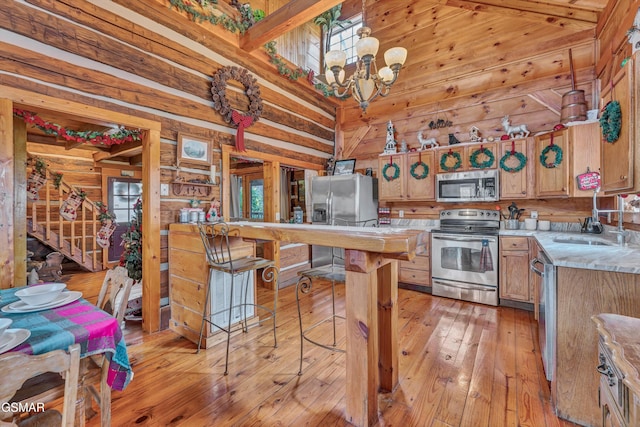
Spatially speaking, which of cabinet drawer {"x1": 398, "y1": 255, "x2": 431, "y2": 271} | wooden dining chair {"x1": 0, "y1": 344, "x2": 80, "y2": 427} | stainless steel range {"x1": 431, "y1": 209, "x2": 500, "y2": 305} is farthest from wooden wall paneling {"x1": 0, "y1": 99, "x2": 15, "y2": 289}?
stainless steel range {"x1": 431, "y1": 209, "x2": 500, "y2": 305}

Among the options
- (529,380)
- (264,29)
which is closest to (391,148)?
(264,29)

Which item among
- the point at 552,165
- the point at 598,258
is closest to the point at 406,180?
the point at 552,165

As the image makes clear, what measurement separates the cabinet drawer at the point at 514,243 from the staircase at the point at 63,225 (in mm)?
7039

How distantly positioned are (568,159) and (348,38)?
14.3 ft

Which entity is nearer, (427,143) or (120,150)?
(427,143)

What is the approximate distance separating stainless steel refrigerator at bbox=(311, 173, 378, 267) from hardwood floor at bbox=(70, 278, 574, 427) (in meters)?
1.96

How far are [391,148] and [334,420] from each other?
4.01m

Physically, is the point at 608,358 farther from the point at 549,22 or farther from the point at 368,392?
the point at 549,22

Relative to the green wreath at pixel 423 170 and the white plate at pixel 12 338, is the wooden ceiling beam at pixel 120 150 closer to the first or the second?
the white plate at pixel 12 338

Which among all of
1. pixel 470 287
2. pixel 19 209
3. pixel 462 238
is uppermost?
pixel 19 209

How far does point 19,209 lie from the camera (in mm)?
2348

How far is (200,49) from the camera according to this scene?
313 cm

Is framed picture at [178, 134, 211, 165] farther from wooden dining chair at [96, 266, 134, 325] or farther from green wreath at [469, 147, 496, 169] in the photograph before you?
green wreath at [469, 147, 496, 169]

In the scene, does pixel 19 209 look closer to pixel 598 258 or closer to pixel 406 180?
pixel 598 258
